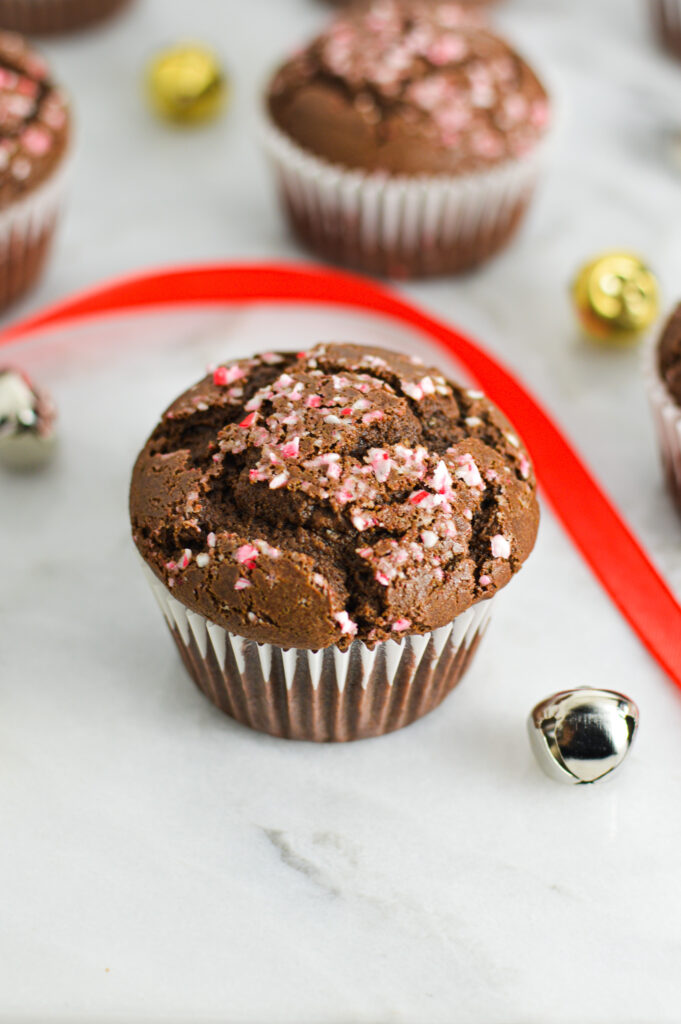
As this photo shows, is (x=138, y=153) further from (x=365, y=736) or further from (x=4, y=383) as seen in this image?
(x=365, y=736)

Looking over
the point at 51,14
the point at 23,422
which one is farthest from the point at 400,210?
the point at 51,14

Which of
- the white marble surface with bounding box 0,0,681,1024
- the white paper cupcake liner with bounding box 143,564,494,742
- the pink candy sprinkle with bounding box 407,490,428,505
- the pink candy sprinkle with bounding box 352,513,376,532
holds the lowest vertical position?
the white marble surface with bounding box 0,0,681,1024

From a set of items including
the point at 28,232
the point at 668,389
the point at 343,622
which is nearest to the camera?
the point at 343,622

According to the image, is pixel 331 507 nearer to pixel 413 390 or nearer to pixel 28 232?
pixel 413 390

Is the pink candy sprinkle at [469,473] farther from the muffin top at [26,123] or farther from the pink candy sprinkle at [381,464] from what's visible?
the muffin top at [26,123]

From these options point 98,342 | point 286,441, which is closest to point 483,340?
point 98,342

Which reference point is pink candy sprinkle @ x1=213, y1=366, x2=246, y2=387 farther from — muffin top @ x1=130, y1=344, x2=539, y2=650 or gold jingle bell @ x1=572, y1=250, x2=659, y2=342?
gold jingle bell @ x1=572, y1=250, x2=659, y2=342

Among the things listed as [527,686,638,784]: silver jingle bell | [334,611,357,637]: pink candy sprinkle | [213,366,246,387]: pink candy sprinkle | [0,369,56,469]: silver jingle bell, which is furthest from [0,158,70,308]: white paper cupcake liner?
[527,686,638,784]: silver jingle bell
